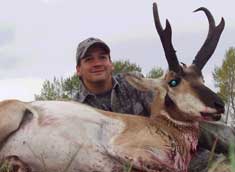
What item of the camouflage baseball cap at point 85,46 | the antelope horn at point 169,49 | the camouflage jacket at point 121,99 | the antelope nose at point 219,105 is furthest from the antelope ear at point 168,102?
the camouflage baseball cap at point 85,46

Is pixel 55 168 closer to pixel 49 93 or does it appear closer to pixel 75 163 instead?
pixel 75 163

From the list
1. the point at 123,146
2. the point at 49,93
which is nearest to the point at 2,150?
the point at 123,146

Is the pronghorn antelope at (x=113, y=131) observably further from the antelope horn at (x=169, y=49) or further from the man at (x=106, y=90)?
the man at (x=106, y=90)

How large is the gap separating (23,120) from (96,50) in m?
2.15

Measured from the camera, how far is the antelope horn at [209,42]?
19.5 ft

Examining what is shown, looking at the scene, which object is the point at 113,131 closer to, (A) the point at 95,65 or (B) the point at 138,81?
(B) the point at 138,81

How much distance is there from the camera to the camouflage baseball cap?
6871 mm

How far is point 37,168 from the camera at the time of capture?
481cm

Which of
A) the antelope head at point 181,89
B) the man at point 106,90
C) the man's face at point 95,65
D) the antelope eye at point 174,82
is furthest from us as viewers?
the man's face at point 95,65

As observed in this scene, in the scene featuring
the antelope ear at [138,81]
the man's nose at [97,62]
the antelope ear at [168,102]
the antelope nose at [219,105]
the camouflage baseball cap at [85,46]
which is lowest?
the antelope ear at [168,102]

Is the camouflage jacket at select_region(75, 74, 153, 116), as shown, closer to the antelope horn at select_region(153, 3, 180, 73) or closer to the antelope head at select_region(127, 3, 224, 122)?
the antelope head at select_region(127, 3, 224, 122)

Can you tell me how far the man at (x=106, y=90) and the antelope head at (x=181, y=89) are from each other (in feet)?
2.72

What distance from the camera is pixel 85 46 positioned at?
6871mm

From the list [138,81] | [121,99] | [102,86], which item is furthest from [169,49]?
[102,86]
